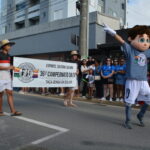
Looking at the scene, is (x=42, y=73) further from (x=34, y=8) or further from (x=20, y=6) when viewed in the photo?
(x=20, y=6)

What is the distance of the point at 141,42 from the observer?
5309mm

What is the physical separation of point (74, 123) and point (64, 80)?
2.66 meters

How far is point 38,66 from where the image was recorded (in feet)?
23.5

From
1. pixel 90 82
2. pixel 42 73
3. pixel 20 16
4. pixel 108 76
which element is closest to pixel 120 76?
pixel 108 76

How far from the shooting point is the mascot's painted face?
5305 millimetres

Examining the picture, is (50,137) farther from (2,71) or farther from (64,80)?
(64,80)

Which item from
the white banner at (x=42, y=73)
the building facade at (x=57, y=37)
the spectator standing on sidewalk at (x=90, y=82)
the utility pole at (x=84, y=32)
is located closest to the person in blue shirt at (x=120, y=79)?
the spectator standing on sidewalk at (x=90, y=82)

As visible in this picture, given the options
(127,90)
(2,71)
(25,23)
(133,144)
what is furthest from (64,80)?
(25,23)

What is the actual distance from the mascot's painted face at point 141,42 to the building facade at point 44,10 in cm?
2831

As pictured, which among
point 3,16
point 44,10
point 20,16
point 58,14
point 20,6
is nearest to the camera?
point 58,14

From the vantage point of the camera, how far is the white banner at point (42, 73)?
6.64m

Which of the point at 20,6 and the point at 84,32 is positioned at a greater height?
the point at 20,6

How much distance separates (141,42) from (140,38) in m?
0.09

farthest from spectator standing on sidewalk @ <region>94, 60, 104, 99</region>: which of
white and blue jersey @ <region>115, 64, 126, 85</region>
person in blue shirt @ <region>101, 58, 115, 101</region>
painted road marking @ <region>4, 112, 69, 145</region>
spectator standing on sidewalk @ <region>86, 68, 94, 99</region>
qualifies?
painted road marking @ <region>4, 112, 69, 145</region>
